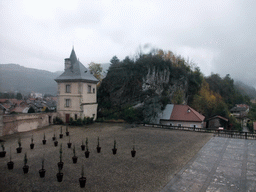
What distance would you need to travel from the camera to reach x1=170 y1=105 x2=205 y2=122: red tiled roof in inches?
1291

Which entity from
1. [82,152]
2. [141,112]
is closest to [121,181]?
[82,152]

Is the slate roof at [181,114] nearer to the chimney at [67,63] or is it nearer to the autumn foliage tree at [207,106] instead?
the autumn foliage tree at [207,106]

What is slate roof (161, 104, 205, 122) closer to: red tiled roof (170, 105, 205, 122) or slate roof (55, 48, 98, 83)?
red tiled roof (170, 105, 205, 122)

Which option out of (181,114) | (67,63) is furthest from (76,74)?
(181,114)

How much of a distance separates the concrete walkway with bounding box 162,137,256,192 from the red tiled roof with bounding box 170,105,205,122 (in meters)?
16.7

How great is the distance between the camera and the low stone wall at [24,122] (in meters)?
21.5

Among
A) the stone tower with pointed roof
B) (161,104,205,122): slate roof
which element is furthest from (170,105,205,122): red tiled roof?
the stone tower with pointed roof

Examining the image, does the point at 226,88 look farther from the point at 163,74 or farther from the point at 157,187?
the point at 157,187

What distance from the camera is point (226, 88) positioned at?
76.9 metres

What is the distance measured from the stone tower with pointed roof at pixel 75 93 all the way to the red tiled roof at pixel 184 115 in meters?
15.6

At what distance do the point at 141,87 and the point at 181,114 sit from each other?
30.2 feet

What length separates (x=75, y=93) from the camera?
1193 inches

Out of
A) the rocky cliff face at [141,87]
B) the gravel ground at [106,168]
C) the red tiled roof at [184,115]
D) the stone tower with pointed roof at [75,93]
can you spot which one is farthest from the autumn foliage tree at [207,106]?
the gravel ground at [106,168]

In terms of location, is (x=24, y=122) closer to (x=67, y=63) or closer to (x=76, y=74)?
(x=76, y=74)
